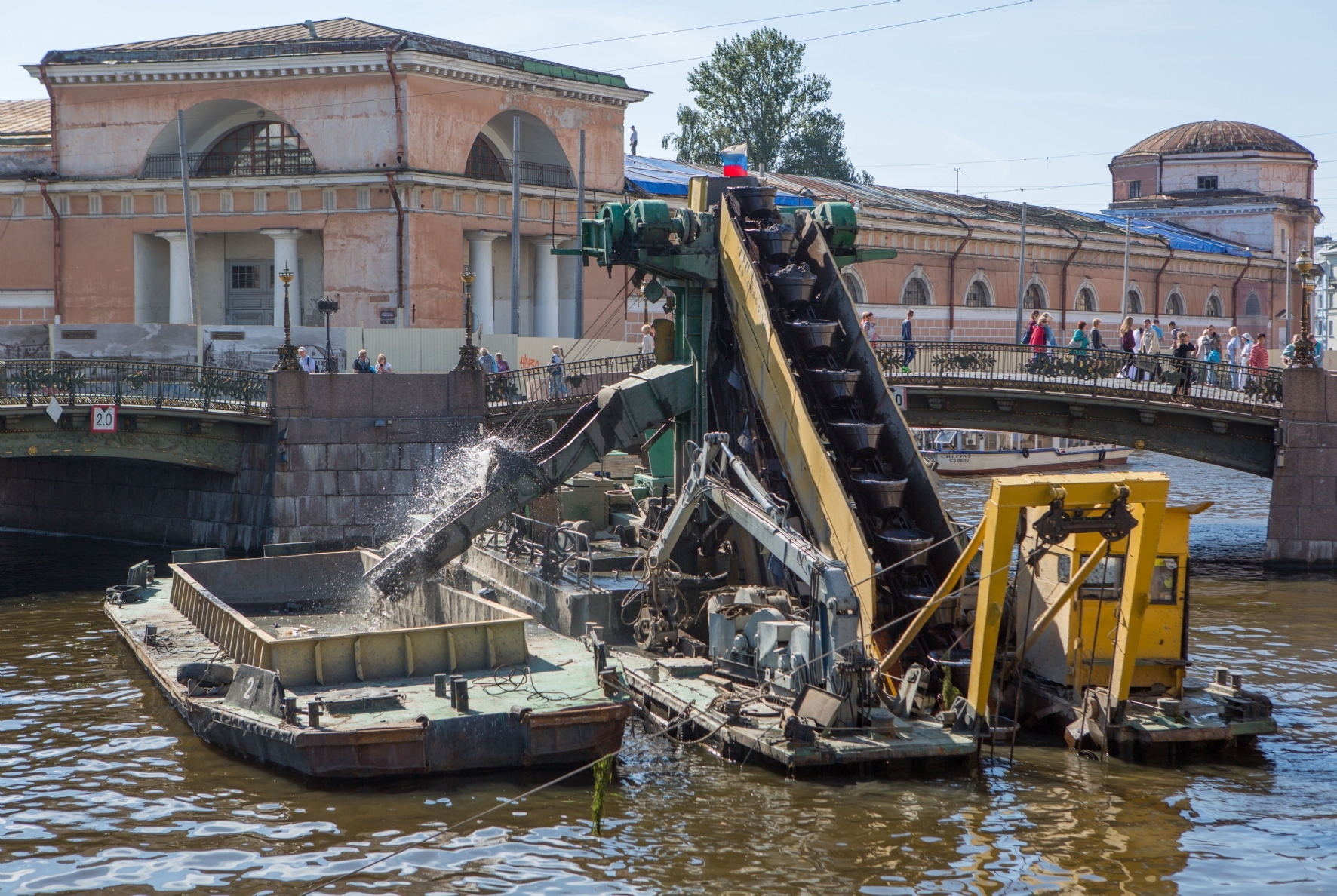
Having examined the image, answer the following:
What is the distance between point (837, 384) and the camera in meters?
20.1

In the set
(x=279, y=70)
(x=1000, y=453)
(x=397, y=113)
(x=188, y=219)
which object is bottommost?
(x=1000, y=453)

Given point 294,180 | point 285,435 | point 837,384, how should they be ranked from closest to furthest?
point 837,384 → point 285,435 → point 294,180

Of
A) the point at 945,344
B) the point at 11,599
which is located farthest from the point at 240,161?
the point at 945,344

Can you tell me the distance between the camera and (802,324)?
20609mm

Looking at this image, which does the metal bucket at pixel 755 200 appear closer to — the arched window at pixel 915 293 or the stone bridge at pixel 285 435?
the stone bridge at pixel 285 435

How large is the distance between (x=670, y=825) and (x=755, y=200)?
11199 millimetres

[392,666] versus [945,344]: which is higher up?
[945,344]

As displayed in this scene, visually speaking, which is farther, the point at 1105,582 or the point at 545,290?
the point at 545,290

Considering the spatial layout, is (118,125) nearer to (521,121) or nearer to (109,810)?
(521,121)

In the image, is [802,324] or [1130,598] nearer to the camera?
[1130,598]

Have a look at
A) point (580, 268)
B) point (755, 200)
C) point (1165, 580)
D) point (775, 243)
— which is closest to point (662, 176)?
point (580, 268)

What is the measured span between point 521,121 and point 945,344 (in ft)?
56.6

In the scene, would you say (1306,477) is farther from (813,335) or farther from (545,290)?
(545,290)

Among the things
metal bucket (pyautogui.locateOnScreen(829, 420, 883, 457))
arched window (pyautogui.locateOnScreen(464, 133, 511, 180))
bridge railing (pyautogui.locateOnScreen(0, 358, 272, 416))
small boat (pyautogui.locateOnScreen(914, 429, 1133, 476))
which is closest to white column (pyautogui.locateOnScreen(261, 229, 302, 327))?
arched window (pyautogui.locateOnScreen(464, 133, 511, 180))
